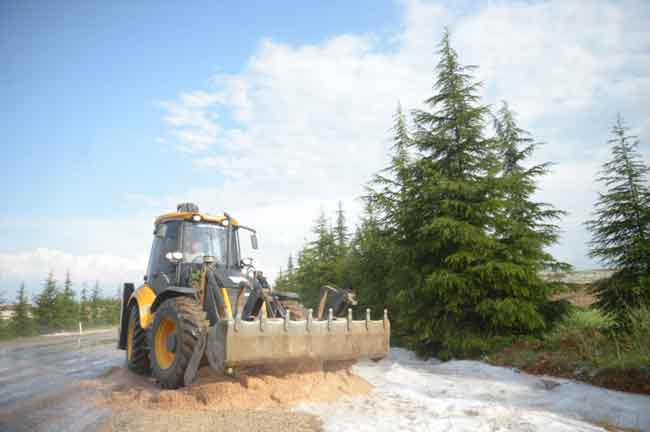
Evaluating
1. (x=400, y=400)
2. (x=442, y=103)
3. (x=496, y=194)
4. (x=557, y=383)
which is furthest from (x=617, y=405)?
(x=442, y=103)

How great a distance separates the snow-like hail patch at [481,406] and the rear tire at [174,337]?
5.68 feet

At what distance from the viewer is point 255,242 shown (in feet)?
27.6

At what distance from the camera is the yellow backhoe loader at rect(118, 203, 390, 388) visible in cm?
511

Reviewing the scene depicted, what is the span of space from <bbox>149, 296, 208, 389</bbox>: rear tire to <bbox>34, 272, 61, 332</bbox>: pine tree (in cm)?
3834

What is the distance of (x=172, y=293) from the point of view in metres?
7.14

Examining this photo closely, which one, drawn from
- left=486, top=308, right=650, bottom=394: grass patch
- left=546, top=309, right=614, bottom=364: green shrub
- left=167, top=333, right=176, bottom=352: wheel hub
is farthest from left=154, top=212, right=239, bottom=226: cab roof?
left=546, top=309, right=614, bottom=364: green shrub

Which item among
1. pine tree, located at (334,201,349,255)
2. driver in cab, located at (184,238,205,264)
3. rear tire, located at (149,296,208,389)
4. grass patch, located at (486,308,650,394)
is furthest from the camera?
pine tree, located at (334,201,349,255)

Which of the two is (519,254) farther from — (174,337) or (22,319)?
(22,319)

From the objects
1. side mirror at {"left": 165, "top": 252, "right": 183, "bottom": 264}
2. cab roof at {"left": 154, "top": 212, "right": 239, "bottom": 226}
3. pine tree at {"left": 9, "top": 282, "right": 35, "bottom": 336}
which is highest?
cab roof at {"left": 154, "top": 212, "right": 239, "bottom": 226}

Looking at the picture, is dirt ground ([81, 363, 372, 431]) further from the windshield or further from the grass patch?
the grass patch

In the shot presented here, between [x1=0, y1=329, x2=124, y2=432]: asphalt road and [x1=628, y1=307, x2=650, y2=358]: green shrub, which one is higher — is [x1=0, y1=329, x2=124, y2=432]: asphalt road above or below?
below

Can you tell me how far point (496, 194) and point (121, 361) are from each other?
9.70 metres

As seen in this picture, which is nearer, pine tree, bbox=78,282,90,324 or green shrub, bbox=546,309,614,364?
green shrub, bbox=546,309,614,364

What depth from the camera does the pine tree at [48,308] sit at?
37250 mm
